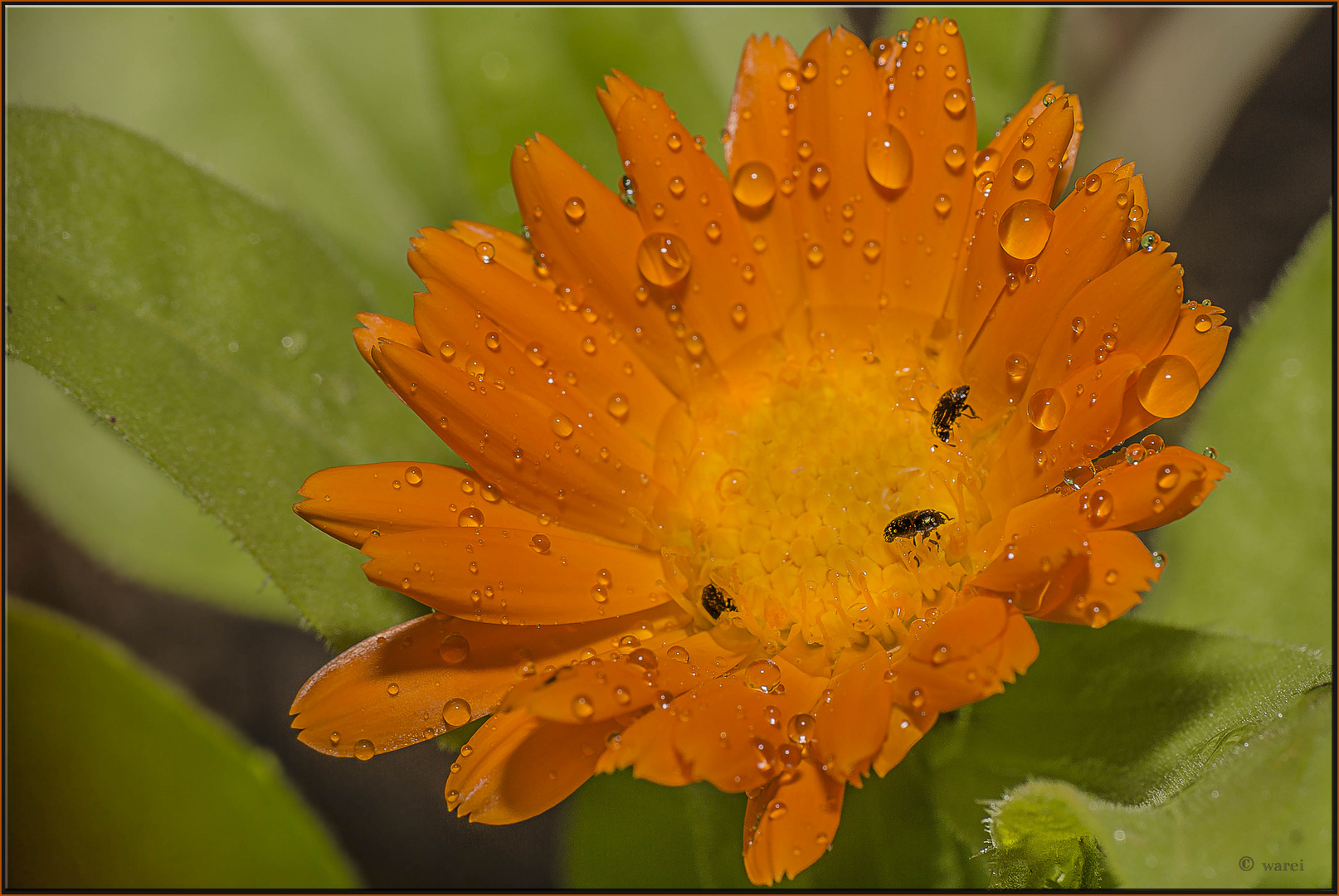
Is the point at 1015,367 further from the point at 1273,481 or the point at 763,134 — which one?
the point at 1273,481

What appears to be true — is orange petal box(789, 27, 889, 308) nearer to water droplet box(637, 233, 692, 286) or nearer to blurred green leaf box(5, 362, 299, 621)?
water droplet box(637, 233, 692, 286)

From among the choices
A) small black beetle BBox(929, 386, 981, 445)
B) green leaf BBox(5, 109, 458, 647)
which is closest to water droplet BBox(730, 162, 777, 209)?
small black beetle BBox(929, 386, 981, 445)

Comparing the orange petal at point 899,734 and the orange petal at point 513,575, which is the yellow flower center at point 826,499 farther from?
the orange petal at point 899,734

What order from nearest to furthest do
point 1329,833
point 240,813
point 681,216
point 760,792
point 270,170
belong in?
point 760,792 → point 681,216 → point 1329,833 → point 240,813 → point 270,170

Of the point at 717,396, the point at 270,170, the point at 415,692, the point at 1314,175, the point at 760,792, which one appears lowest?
the point at 760,792

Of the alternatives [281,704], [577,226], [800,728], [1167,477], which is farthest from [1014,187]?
[281,704]

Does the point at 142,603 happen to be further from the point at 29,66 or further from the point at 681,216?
the point at 681,216

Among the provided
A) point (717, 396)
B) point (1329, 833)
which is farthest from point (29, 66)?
point (1329, 833)
